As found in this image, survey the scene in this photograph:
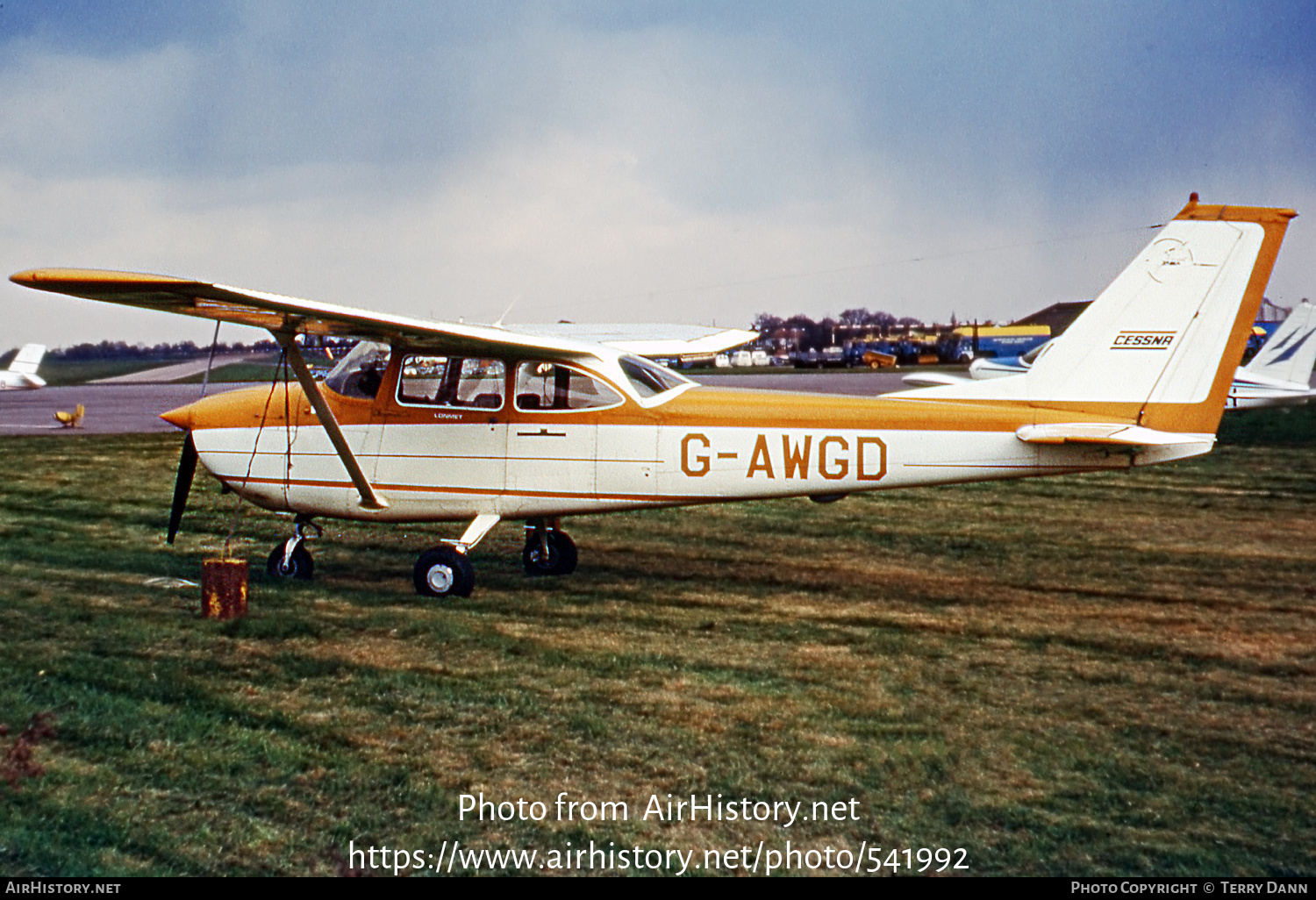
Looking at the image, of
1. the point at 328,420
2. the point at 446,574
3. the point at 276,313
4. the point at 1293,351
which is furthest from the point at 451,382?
the point at 1293,351

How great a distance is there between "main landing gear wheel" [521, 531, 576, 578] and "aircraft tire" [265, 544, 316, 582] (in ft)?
5.75

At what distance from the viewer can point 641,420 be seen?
8.45 m

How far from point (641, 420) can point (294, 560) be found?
10.0ft

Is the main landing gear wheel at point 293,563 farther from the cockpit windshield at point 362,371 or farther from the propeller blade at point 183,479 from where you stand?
the cockpit windshield at point 362,371

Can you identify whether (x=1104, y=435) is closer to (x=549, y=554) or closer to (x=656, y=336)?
(x=549, y=554)

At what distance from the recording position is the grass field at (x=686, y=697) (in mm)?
4312

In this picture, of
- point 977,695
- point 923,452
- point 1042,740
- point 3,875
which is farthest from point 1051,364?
point 3,875

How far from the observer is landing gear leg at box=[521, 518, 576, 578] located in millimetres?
9328

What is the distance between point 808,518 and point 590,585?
13.1 ft

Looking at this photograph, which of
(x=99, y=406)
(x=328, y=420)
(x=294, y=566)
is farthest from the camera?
(x=99, y=406)

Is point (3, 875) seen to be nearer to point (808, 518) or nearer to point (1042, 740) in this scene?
point (1042, 740)

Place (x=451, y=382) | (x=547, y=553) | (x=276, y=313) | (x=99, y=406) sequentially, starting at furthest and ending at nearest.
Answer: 1. (x=99, y=406)
2. (x=547, y=553)
3. (x=451, y=382)
4. (x=276, y=313)

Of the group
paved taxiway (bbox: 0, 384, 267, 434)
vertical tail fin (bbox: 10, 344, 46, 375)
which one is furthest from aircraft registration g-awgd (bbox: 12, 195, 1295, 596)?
vertical tail fin (bbox: 10, 344, 46, 375)

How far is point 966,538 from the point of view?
1102 cm
